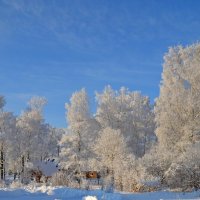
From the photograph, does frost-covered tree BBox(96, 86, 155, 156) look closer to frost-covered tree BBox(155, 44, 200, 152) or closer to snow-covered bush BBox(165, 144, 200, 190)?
frost-covered tree BBox(155, 44, 200, 152)

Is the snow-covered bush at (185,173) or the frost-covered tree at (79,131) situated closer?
the snow-covered bush at (185,173)

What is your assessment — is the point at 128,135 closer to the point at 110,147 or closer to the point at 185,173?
the point at 110,147

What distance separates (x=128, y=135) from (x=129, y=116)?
Answer: 6.97ft

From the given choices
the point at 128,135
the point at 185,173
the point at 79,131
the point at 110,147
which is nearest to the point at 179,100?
the point at 185,173

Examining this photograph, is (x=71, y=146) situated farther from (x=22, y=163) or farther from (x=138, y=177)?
(x=138, y=177)

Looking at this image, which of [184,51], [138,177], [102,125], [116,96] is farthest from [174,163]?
Answer: [116,96]

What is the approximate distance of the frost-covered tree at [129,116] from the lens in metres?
49.1

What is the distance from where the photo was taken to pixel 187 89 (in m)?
34.6

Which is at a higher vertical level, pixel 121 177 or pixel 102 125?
pixel 102 125

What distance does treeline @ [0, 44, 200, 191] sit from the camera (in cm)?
2786

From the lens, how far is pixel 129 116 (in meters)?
50.9

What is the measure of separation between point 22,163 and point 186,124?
25.1 metres

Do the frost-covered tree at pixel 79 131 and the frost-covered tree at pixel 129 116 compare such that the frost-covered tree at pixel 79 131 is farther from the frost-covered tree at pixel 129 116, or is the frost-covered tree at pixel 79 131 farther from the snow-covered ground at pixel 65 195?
the snow-covered ground at pixel 65 195

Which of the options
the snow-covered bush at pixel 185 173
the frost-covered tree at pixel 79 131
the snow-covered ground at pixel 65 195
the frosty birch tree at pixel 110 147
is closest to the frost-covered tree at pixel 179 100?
the snow-covered bush at pixel 185 173
